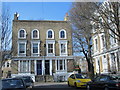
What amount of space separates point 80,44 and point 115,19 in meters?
12.6

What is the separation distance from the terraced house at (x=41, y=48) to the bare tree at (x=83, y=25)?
14.0 feet

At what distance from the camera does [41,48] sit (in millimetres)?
31500

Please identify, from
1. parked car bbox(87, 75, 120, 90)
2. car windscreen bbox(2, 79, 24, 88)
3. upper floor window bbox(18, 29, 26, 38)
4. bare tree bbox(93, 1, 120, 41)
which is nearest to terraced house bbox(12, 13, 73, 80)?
upper floor window bbox(18, 29, 26, 38)

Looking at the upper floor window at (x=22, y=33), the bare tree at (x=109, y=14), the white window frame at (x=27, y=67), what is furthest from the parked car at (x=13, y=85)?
the upper floor window at (x=22, y=33)

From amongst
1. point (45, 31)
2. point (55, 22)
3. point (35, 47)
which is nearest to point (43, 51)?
point (35, 47)

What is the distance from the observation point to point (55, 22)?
3244 centimetres

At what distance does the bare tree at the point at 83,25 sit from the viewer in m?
16.3

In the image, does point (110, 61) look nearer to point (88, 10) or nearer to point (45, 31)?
point (45, 31)

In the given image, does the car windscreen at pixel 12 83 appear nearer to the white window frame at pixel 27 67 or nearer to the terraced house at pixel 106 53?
the terraced house at pixel 106 53

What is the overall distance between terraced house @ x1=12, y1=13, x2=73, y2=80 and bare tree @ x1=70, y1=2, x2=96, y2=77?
426cm

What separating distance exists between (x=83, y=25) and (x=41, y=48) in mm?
12848

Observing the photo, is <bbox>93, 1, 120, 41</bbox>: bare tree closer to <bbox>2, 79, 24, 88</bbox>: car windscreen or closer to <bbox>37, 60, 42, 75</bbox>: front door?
<bbox>2, 79, 24, 88</bbox>: car windscreen

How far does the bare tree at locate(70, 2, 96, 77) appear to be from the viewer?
53.6ft

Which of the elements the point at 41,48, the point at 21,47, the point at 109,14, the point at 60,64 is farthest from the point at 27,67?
the point at 109,14
